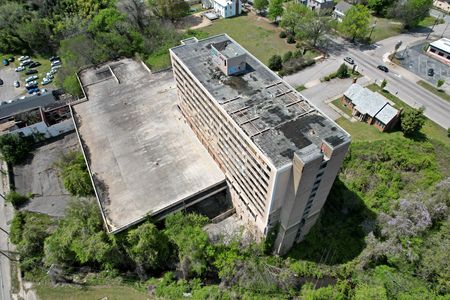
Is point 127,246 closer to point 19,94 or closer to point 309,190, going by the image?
point 309,190

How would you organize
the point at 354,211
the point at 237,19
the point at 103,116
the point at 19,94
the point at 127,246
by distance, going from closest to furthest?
the point at 127,246 < the point at 354,211 < the point at 103,116 < the point at 19,94 < the point at 237,19

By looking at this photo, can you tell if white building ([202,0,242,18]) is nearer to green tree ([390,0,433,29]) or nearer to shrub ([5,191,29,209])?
green tree ([390,0,433,29])

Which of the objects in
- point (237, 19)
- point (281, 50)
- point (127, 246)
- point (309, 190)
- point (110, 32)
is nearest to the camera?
point (309, 190)

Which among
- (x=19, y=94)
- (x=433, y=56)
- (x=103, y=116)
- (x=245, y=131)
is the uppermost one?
(x=245, y=131)

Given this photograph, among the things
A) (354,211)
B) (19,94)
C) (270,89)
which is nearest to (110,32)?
(19,94)

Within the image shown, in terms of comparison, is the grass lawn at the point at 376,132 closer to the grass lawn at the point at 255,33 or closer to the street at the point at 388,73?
the street at the point at 388,73

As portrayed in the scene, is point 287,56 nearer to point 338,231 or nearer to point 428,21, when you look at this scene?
point 338,231

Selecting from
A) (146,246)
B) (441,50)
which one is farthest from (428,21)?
(146,246)
